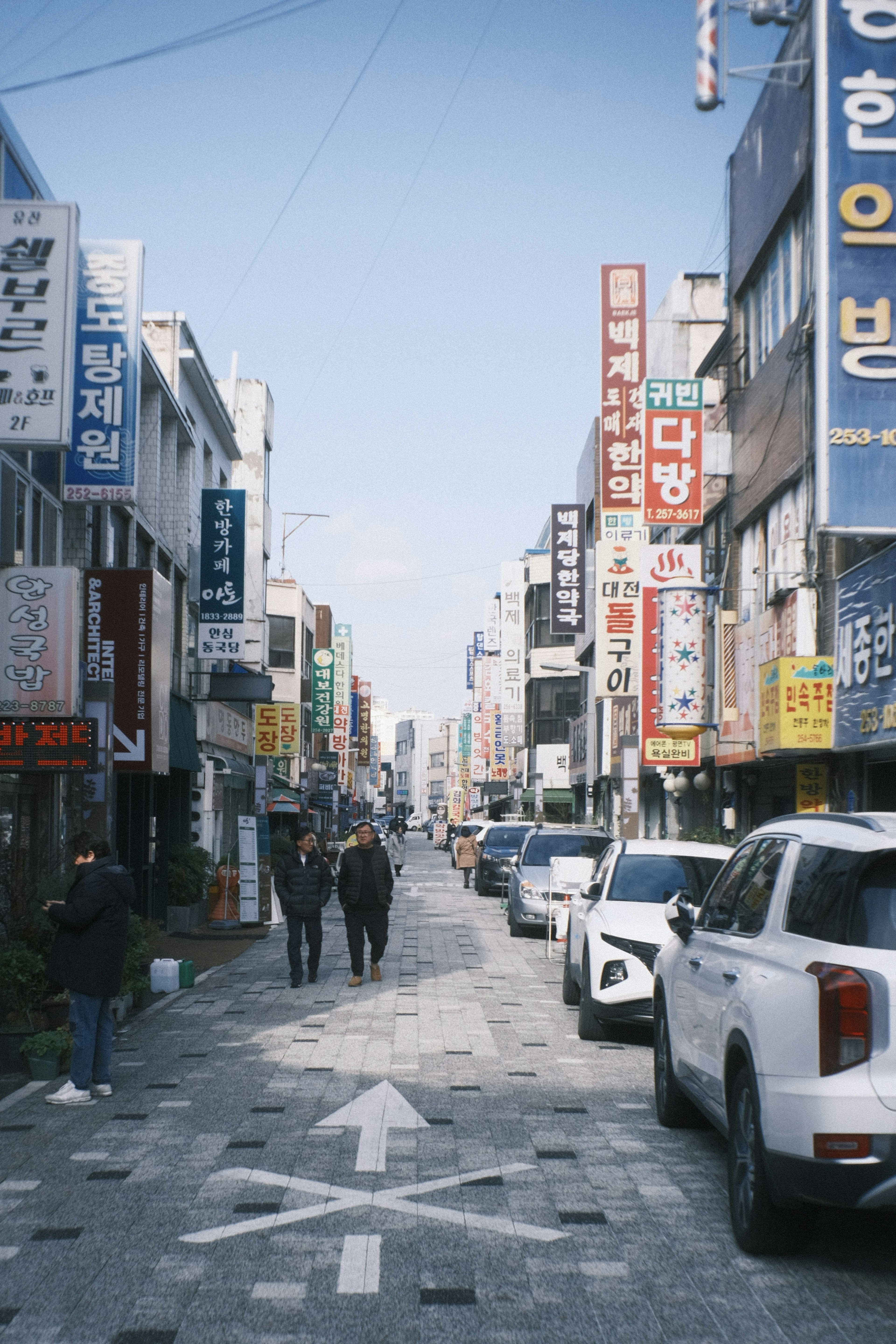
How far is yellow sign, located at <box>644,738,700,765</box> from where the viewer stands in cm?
2341

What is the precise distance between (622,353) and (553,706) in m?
39.2

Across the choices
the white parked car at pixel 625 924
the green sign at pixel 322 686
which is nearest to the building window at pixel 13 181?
the white parked car at pixel 625 924

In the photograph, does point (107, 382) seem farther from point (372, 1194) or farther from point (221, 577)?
point (372, 1194)

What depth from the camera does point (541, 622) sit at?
6538 centimetres

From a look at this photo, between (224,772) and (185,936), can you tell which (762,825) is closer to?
(185,936)

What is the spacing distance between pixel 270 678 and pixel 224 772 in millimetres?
3121

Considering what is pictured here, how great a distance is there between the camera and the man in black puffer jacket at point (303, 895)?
15273 mm

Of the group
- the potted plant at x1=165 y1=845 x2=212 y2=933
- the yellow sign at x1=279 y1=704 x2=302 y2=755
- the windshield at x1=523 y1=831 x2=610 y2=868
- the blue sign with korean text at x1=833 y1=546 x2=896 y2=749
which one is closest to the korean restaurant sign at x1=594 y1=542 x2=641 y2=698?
the windshield at x1=523 y1=831 x2=610 y2=868

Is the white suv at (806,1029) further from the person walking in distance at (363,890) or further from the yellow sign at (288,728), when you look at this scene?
the yellow sign at (288,728)

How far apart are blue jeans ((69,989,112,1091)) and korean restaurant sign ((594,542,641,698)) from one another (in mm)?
20907

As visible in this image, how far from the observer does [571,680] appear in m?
64.2

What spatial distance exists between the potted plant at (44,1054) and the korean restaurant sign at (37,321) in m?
5.10

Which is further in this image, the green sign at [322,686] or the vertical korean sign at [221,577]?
the green sign at [322,686]

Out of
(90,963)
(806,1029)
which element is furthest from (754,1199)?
(90,963)
